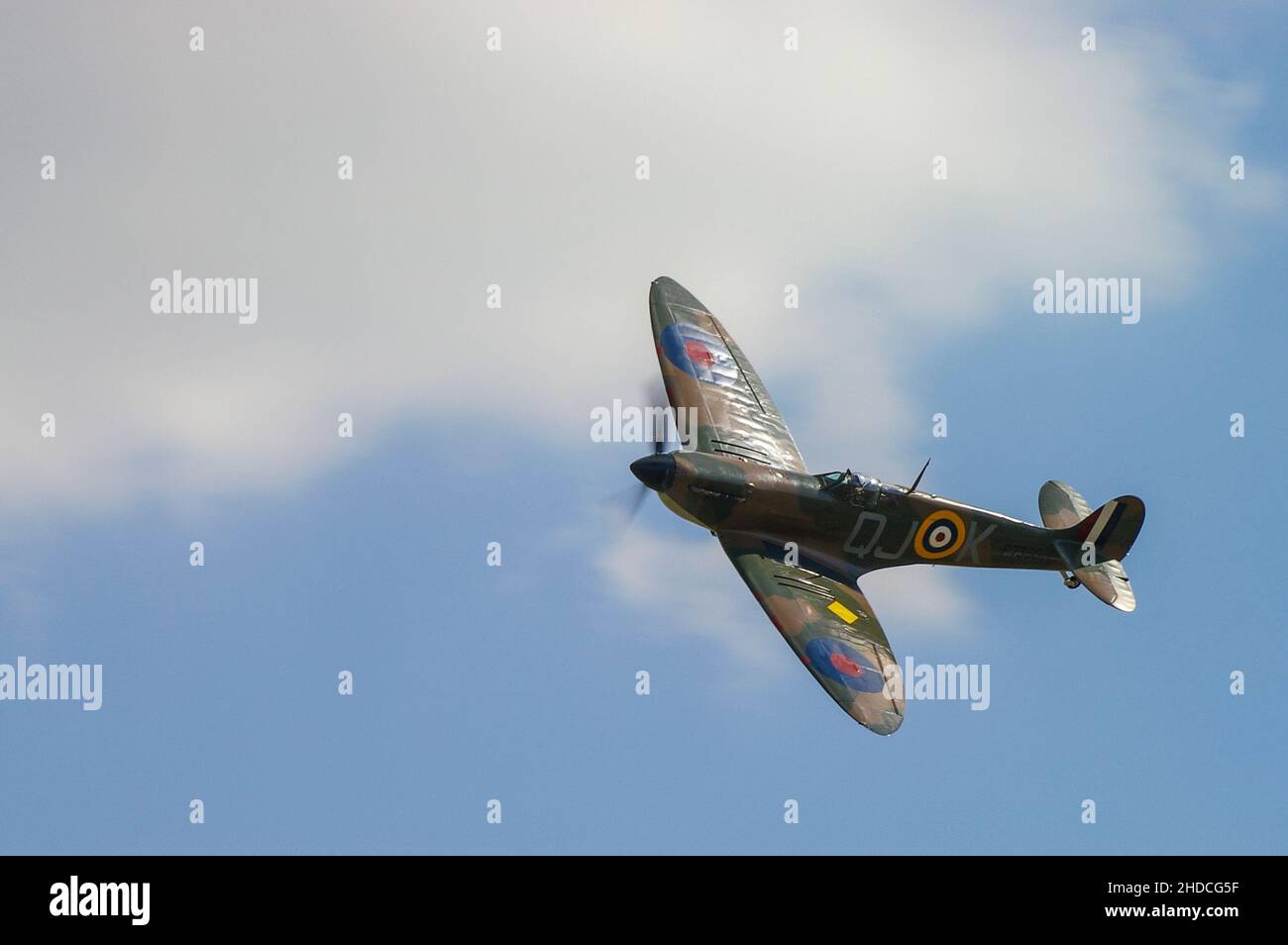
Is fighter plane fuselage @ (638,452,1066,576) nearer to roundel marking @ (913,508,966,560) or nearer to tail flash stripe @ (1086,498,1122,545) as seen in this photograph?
roundel marking @ (913,508,966,560)

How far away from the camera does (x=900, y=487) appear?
183 ft

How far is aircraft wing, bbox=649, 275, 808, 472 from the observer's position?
5772cm

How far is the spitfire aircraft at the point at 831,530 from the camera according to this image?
5312 cm

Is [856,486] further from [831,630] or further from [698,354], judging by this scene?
[698,354]

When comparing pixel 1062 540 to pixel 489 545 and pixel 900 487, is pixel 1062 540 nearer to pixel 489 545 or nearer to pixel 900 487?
pixel 900 487

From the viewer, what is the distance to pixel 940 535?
56500 mm

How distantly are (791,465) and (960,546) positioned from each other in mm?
4865

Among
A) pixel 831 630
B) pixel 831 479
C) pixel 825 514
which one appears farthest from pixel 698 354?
pixel 831 630

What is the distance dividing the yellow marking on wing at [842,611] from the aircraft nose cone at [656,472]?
16.6ft

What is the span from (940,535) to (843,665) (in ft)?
19.2

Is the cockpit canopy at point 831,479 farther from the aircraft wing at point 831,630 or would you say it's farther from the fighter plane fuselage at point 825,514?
the aircraft wing at point 831,630

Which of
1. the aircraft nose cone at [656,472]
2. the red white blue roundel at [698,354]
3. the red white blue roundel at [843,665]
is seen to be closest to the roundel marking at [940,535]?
the red white blue roundel at [843,665]

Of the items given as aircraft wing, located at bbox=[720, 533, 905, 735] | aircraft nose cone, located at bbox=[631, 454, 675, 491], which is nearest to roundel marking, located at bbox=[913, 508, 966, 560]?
aircraft wing, located at bbox=[720, 533, 905, 735]
